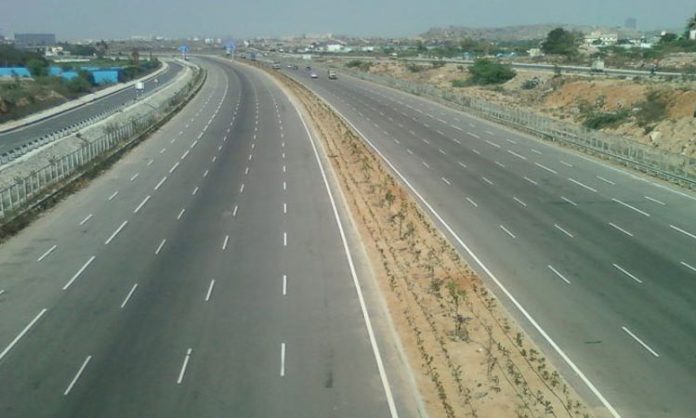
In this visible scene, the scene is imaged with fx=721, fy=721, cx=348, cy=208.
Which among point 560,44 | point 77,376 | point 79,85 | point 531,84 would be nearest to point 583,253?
point 77,376

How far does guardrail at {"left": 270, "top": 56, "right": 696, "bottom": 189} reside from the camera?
4300cm

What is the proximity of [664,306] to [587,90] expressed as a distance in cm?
6363

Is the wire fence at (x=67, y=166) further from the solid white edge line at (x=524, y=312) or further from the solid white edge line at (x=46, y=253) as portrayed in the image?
the solid white edge line at (x=524, y=312)

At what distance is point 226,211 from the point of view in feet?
119

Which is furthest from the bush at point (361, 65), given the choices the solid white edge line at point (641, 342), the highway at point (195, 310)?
the solid white edge line at point (641, 342)

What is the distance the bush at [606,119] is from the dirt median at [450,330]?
36277mm

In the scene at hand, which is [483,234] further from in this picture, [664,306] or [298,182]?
[298,182]

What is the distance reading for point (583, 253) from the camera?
28.7 metres

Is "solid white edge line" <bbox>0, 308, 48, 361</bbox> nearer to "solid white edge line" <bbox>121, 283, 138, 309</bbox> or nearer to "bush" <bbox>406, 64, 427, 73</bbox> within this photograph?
"solid white edge line" <bbox>121, 283, 138, 309</bbox>

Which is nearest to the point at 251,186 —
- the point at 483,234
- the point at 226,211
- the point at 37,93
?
the point at 226,211

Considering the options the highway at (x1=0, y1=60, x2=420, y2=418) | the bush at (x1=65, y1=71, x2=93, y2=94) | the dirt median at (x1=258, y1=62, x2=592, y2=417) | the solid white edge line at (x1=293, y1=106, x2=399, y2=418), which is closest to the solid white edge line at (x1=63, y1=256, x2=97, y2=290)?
the highway at (x1=0, y1=60, x2=420, y2=418)

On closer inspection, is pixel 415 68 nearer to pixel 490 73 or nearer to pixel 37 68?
pixel 490 73

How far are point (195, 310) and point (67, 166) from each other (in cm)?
2598

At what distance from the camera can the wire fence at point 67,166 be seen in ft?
116
